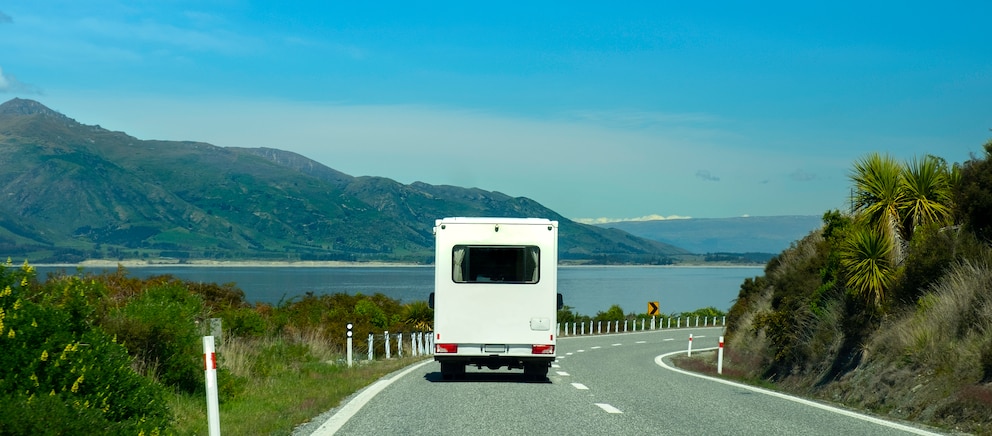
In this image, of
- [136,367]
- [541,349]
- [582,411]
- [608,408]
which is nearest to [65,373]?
[136,367]

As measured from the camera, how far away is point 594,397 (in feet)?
47.8

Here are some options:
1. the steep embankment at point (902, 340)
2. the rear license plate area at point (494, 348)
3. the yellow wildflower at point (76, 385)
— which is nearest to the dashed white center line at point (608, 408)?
the steep embankment at point (902, 340)

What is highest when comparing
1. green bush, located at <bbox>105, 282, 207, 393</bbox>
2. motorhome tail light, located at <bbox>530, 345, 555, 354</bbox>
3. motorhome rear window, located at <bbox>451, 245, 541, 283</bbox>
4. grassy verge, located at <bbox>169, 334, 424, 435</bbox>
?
motorhome rear window, located at <bbox>451, 245, 541, 283</bbox>

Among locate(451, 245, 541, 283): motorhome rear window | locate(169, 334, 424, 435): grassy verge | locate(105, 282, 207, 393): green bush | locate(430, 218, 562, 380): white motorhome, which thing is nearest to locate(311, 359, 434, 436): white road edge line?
locate(169, 334, 424, 435): grassy verge

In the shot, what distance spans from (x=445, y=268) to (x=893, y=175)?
8.43 metres

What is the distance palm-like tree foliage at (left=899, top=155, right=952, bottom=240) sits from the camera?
58.9 ft

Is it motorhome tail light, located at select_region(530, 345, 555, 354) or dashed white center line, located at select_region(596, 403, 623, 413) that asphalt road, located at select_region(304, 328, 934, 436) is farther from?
motorhome tail light, located at select_region(530, 345, 555, 354)

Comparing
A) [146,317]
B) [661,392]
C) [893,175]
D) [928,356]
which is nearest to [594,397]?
[661,392]

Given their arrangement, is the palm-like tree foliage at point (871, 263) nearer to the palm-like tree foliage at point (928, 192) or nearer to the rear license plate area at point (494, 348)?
the palm-like tree foliage at point (928, 192)

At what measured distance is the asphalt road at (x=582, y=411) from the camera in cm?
1067

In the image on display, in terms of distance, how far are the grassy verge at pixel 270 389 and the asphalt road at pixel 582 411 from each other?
48 centimetres

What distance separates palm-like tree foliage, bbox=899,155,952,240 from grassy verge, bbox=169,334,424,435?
10538mm

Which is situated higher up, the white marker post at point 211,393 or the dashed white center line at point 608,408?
the white marker post at point 211,393

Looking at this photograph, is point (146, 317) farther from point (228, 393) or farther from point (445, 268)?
point (445, 268)
